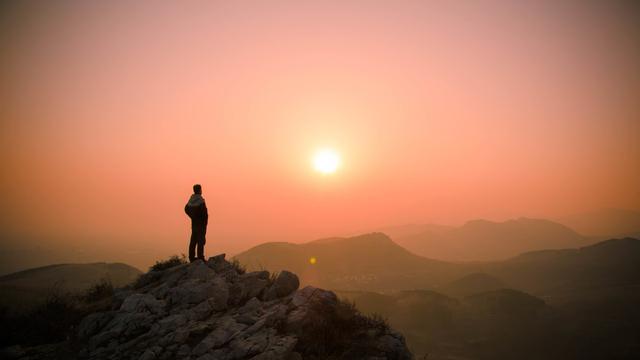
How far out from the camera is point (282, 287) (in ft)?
44.0

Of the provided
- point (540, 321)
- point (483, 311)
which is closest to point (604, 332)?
point (540, 321)

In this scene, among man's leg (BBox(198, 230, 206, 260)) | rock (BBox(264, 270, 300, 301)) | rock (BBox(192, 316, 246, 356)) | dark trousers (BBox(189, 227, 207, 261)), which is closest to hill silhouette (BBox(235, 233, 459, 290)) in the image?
man's leg (BBox(198, 230, 206, 260))

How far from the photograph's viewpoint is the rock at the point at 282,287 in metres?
13.2

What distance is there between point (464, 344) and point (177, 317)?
204 ft

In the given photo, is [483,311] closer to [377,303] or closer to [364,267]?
[377,303]

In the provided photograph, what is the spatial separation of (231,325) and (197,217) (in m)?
5.94

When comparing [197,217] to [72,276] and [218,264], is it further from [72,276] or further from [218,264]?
[72,276]

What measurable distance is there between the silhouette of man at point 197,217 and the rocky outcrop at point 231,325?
5.92ft

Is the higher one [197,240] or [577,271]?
[197,240]

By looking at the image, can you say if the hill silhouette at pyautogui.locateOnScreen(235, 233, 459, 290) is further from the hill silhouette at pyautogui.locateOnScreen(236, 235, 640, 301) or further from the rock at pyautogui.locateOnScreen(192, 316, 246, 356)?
the rock at pyautogui.locateOnScreen(192, 316, 246, 356)

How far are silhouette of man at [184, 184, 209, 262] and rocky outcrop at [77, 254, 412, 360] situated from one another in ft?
5.92

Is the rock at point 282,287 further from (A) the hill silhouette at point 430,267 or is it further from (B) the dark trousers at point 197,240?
(A) the hill silhouette at point 430,267

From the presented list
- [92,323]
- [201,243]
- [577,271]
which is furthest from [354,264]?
[92,323]

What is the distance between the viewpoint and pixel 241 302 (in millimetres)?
13031
